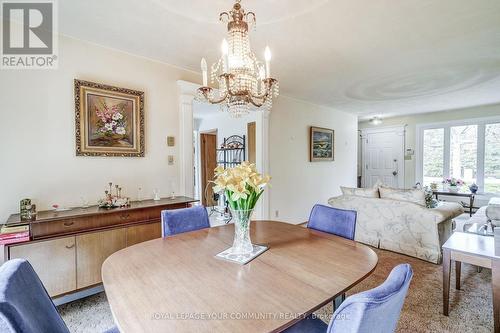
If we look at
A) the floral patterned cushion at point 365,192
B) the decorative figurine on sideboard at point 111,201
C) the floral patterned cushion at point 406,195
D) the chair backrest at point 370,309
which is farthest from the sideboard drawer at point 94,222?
the floral patterned cushion at point 406,195

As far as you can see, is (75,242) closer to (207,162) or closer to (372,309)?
(372,309)

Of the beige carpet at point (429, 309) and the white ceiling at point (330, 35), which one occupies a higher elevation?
the white ceiling at point (330, 35)

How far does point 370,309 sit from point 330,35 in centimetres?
240

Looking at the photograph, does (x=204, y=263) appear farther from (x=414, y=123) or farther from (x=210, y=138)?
(x=414, y=123)

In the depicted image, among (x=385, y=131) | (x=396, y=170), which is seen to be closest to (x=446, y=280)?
(x=396, y=170)

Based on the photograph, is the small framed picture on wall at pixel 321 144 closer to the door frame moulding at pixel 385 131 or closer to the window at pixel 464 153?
the door frame moulding at pixel 385 131

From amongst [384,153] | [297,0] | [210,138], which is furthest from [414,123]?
[297,0]

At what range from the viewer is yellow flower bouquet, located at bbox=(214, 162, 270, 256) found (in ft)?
4.37

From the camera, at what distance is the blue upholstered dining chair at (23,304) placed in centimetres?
64

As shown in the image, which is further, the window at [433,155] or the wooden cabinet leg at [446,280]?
the window at [433,155]

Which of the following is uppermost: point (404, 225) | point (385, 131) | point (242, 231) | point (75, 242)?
point (385, 131)

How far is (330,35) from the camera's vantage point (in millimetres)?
2322

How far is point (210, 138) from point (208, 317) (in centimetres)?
608

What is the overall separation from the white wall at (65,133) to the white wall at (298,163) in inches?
80.6
